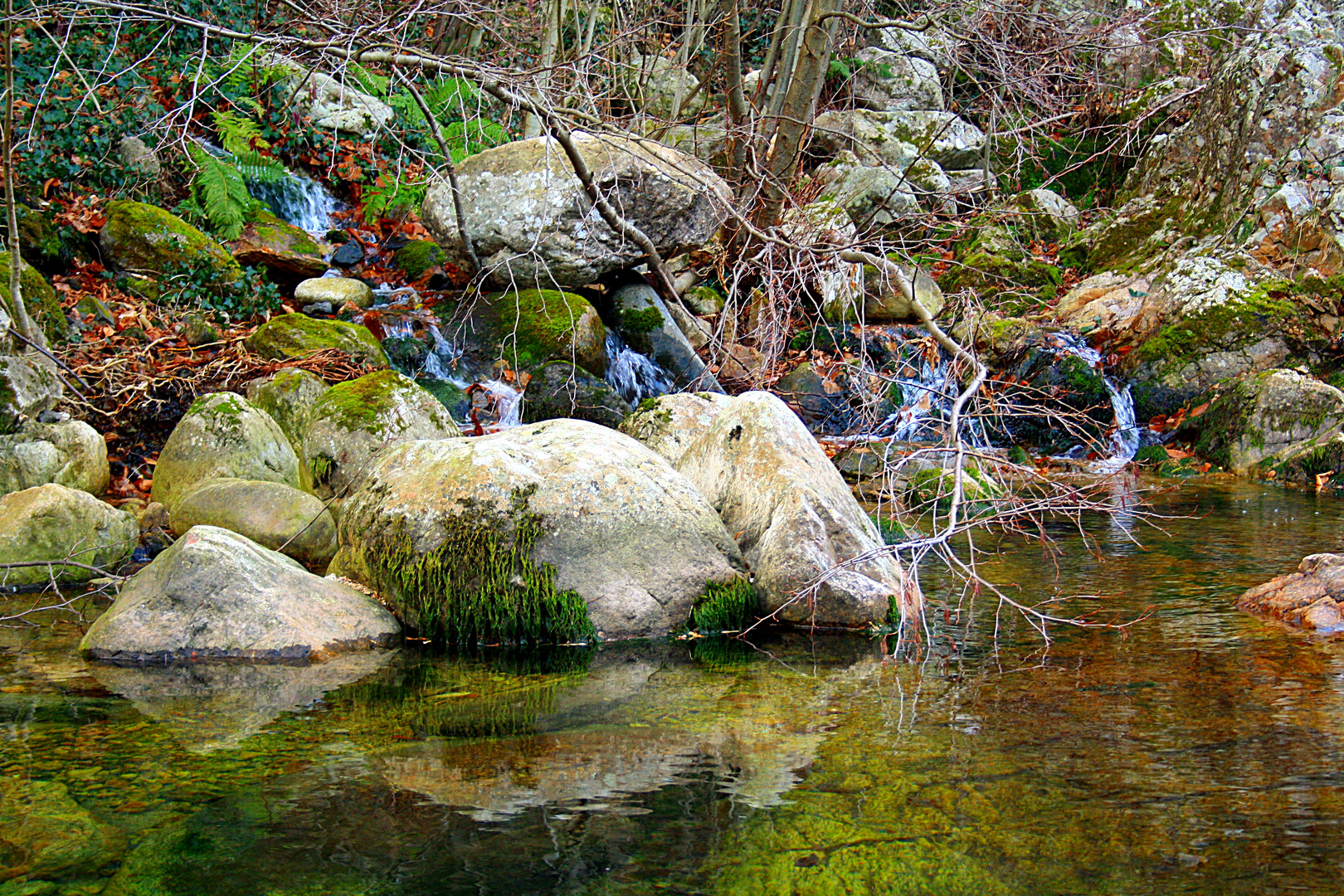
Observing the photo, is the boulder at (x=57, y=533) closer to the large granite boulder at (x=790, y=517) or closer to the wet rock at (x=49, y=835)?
the wet rock at (x=49, y=835)

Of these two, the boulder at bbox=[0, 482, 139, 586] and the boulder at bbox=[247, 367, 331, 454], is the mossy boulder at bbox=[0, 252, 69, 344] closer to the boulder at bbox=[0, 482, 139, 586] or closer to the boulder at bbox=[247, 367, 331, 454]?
the boulder at bbox=[247, 367, 331, 454]

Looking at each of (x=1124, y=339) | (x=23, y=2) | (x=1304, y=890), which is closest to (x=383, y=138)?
(x=23, y=2)

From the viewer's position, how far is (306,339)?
9.05m

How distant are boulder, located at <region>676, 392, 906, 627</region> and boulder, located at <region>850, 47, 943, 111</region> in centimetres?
1497

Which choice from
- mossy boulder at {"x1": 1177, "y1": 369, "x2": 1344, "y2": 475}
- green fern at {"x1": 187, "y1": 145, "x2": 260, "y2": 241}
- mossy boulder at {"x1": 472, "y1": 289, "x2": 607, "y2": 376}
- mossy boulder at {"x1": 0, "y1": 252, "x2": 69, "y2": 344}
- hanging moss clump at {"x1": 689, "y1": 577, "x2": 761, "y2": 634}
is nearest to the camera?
hanging moss clump at {"x1": 689, "y1": 577, "x2": 761, "y2": 634}

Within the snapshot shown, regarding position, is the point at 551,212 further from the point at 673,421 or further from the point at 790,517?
the point at 790,517

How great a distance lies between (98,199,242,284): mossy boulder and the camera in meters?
9.96

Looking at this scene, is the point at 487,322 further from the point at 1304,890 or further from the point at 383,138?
the point at 1304,890

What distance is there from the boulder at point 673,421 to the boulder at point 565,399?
208 cm

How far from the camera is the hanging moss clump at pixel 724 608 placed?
5391 millimetres

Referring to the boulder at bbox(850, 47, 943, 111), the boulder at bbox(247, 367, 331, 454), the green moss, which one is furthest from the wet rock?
the boulder at bbox(850, 47, 943, 111)

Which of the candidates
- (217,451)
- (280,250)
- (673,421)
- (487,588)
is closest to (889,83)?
(280,250)

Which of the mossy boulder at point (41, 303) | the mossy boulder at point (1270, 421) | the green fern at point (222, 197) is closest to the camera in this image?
the mossy boulder at point (41, 303)

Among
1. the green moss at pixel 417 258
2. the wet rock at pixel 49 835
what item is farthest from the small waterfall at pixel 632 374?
the wet rock at pixel 49 835
